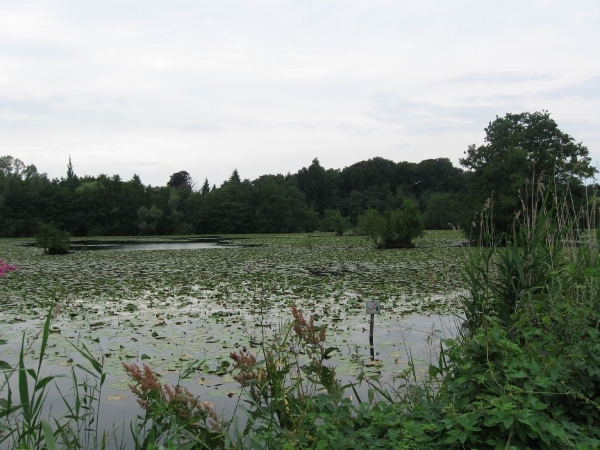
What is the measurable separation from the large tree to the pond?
39.8 feet

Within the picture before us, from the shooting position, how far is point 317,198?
252 ft

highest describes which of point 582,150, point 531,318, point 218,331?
point 582,150

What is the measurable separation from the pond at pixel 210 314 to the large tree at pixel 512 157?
12.1 meters

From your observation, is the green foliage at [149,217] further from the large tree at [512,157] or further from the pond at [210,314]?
the pond at [210,314]

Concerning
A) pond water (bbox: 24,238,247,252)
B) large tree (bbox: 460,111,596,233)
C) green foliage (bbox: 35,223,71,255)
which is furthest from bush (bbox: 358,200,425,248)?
green foliage (bbox: 35,223,71,255)

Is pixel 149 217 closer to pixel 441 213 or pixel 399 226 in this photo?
pixel 441 213

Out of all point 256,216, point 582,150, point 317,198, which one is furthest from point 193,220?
point 582,150

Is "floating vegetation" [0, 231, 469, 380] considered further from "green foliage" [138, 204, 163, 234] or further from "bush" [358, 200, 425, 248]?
"green foliage" [138, 204, 163, 234]

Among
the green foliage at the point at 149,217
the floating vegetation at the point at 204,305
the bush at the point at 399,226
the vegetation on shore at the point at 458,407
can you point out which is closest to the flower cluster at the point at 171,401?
the vegetation on shore at the point at 458,407

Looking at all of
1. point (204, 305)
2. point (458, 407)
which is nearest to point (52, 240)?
point (204, 305)

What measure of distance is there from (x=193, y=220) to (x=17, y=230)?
694 inches

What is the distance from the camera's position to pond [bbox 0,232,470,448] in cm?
550

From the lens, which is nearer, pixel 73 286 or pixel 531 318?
pixel 531 318

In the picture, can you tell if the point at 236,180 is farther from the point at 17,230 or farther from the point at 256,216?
the point at 17,230
